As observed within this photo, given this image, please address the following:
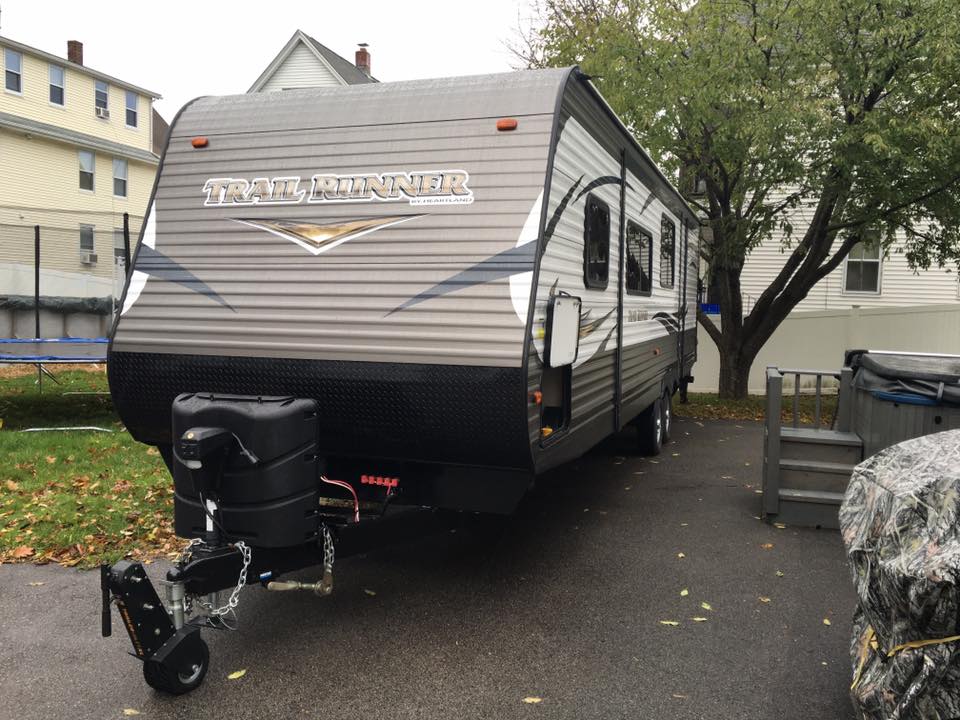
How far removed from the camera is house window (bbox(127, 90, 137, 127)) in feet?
93.0

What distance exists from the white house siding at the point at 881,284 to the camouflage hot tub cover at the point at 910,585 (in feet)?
54.4

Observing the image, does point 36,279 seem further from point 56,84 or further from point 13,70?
point 56,84

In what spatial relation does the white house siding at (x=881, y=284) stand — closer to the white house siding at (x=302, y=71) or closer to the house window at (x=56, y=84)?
the white house siding at (x=302, y=71)

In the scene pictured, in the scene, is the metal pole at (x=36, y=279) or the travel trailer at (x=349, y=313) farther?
the metal pole at (x=36, y=279)

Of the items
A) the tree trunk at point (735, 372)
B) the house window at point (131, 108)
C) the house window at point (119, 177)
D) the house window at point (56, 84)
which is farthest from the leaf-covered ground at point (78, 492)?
the house window at point (131, 108)

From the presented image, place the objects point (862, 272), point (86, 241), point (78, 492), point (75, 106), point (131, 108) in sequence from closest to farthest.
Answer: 1. point (78, 492)
2. point (86, 241)
3. point (862, 272)
4. point (75, 106)
5. point (131, 108)

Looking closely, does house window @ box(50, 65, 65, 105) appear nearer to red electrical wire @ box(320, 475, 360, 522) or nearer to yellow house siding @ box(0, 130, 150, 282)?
yellow house siding @ box(0, 130, 150, 282)

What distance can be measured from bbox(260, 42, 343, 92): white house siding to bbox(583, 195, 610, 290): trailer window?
1855 cm

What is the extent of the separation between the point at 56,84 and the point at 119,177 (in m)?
3.30

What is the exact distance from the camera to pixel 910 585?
2654 mm

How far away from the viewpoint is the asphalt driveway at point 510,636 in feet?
11.3

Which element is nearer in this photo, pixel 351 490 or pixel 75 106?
pixel 351 490

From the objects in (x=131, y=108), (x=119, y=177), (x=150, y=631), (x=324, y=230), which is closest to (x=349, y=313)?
(x=324, y=230)

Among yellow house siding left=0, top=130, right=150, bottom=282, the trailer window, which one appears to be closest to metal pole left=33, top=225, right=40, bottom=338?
yellow house siding left=0, top=130, right=150, bottom=282
